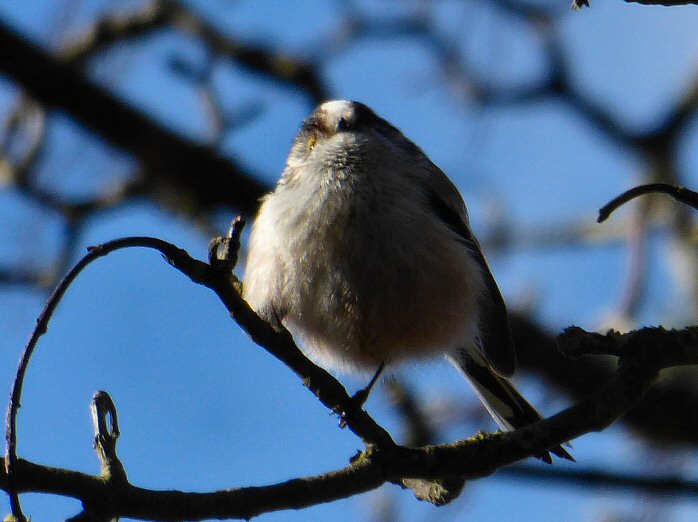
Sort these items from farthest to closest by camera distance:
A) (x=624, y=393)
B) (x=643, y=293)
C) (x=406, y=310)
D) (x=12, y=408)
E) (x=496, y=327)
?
(x=643, y=293)
(x=496, y=327)
(x=406, y=310)
(x=624, y=393)
(x=12, y=408)

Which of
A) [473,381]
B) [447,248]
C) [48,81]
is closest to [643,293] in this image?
[473,381]

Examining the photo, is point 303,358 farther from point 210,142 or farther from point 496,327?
point 210,142

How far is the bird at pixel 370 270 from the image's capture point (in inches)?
101

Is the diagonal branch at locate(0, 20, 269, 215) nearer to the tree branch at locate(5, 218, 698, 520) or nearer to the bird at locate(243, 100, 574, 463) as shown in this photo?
the bird at locate(243, 100, 574, 463)

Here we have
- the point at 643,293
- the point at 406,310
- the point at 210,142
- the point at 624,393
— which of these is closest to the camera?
the point at 624,393

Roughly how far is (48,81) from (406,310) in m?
3.13

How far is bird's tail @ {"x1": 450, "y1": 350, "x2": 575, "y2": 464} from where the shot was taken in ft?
9.82

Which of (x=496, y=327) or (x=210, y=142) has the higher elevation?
(x=210, y=142)

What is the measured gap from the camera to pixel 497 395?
10.2 ft

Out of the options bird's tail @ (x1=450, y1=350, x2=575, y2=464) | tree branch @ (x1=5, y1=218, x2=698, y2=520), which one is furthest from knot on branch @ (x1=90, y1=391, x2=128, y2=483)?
bird's tail @ (x1=450, y1=350, x2=575, y2=464)

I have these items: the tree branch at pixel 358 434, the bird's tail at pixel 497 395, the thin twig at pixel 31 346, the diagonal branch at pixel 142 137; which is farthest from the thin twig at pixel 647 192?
the diagonal branch at pixel 142 137

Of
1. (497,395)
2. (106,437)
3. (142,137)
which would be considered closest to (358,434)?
(106,437)

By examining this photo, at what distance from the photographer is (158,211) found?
17.9 feet

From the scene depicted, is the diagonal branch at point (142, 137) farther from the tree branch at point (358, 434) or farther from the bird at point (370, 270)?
the tree branch at point (358, 434)
